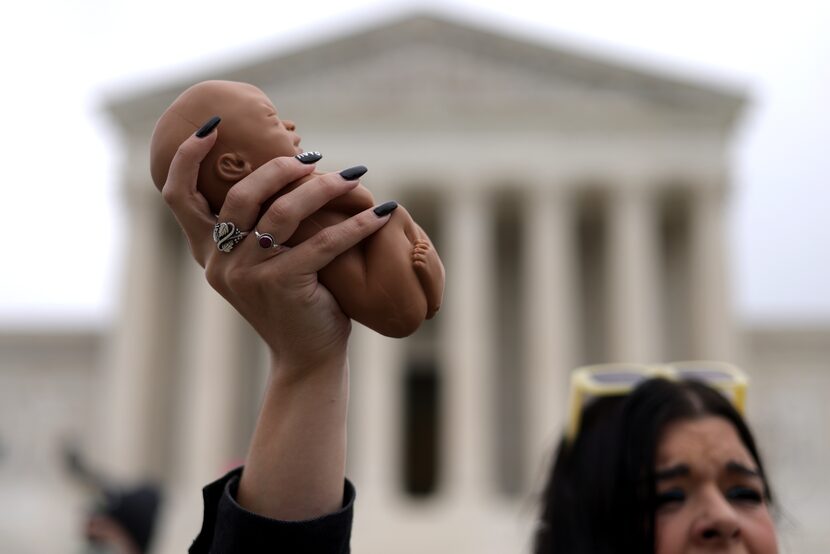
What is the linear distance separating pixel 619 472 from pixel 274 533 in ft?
5.77

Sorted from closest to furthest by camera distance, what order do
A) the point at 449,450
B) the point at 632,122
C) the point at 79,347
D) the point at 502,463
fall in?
the point at 449,450 → the point at 632,122 → the point at 502,463 → the point at 79,347

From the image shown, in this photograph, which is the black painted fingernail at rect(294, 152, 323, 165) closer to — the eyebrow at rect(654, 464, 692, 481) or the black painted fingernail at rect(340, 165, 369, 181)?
the black painted fingernail at rect(340, 165, 369, 181)

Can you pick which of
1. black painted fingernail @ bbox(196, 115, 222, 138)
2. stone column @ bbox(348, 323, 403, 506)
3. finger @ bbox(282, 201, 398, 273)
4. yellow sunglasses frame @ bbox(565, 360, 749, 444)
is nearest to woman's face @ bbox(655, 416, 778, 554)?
yellow sunglasses frame @ bbox(565, 360, 749, 444)

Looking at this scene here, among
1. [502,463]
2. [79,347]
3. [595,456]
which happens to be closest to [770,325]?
[502,463]

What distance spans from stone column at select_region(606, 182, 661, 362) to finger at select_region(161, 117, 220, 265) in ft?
112

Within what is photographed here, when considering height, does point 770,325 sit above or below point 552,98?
below

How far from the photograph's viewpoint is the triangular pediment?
125 feet

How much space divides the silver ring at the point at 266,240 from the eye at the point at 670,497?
78.8 inches

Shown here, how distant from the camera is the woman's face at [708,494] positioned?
3.59 metres

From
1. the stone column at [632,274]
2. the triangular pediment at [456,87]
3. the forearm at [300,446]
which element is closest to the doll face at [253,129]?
the forearm at [300,446]

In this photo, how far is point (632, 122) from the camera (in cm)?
3806

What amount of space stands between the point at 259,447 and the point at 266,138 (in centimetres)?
85

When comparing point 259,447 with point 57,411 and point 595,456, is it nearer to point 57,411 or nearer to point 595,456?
point 595,456

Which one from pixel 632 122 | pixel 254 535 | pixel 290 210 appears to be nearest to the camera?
pixel 290 210
